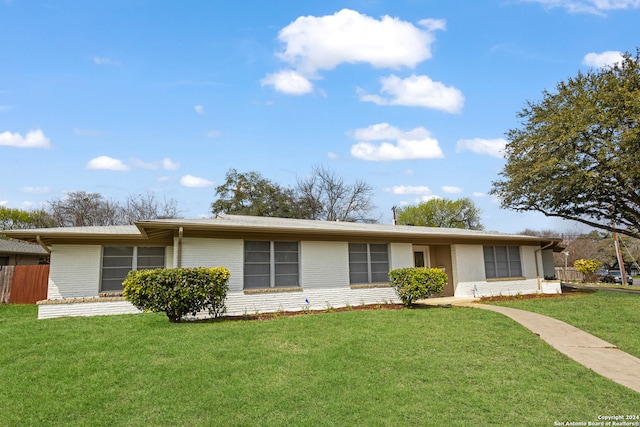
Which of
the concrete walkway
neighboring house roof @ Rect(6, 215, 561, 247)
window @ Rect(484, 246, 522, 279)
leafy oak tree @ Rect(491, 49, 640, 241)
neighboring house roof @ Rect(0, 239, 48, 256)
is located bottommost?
the concrete walkway

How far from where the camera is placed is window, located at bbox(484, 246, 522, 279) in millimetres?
16812

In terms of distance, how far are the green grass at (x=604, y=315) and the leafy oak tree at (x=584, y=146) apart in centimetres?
501

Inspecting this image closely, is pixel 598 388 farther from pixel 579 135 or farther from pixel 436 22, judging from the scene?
pixel 579 135

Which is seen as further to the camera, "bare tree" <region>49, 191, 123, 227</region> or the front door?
Answer: "bare tree" <region>49, 191, 123, 227</region>

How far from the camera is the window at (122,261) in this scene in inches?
483

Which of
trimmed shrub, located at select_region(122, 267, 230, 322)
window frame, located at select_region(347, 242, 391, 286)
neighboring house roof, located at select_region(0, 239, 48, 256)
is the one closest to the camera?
trimmed shrub, located at select_region(122, 267, 230, 322)

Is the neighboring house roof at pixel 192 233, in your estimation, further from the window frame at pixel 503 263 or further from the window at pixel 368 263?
the window frame at pixel 503 263

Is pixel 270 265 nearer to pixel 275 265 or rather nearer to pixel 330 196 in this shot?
pixel 275 265

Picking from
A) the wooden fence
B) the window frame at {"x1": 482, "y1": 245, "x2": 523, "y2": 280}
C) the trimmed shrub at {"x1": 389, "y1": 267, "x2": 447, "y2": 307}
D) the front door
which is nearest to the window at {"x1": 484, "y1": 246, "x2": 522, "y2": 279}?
the window frame at {"x1": 482, "y1": 245, "x2": 523, "y2": 280}

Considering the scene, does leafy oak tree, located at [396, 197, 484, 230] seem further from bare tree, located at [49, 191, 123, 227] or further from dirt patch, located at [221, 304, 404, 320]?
dirt patch, located at [221, 304, 404, 320]

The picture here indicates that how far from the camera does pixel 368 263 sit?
1385 cm

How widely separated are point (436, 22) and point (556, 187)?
913 cm

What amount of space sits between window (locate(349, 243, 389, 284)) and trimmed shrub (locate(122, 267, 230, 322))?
18.4 ft

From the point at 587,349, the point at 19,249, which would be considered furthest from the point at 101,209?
the point at 587,349
